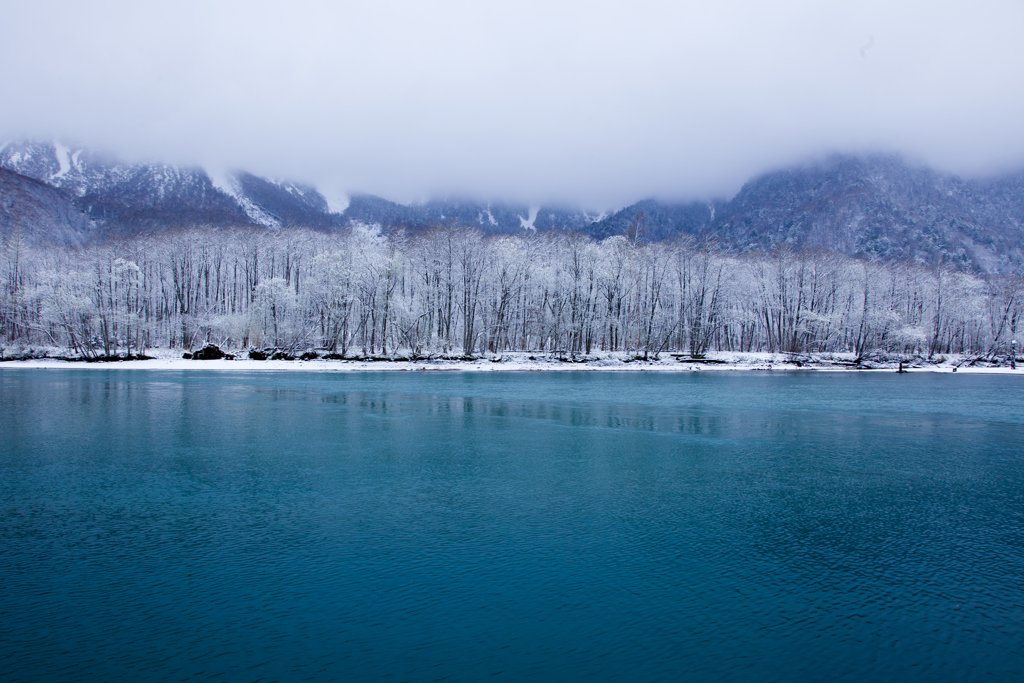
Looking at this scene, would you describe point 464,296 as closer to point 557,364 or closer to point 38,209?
point 557,364

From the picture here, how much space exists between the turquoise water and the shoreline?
34.9 m

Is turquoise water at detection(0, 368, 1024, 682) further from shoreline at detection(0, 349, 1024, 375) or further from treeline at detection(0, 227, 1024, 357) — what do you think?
treeline at detection(0, 227, 1024, 357)

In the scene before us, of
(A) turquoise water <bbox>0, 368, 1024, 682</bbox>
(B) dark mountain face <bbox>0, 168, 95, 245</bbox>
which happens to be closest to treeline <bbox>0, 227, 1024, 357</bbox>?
(A) turquoise water <bbox>0, 368, 1024, 682</bbox>

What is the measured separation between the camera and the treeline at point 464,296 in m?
59.6

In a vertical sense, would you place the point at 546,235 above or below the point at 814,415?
above

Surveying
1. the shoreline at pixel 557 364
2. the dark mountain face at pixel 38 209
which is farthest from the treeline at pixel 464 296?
the dark mountain face at pixel 38 209

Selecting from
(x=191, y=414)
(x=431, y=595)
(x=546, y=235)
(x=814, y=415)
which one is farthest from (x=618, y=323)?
(x=431, y=595)

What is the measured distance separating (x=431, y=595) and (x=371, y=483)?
5.62 meters

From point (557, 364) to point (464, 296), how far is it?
1290cm

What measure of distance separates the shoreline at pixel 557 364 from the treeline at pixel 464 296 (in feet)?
11.0

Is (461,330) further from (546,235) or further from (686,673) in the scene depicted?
(686,673)

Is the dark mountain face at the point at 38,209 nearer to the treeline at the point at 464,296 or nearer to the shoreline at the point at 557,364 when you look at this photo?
the treeline at the point at 464,296

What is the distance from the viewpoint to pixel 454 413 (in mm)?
23828


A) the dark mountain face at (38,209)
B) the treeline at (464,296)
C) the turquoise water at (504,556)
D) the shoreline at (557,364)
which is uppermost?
the dark mountain face at (38,209)
